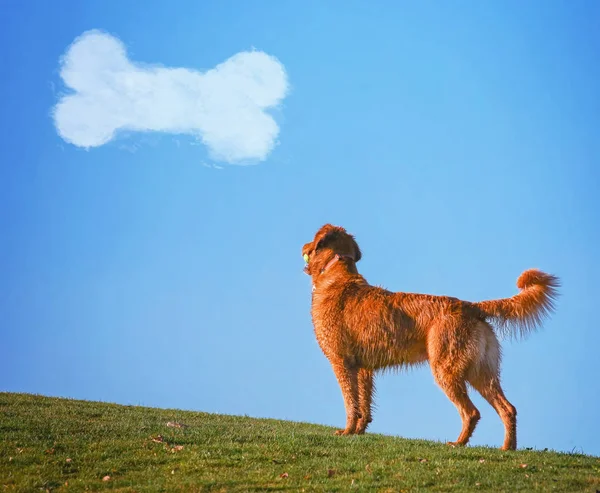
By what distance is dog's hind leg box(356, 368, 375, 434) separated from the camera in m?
13.4

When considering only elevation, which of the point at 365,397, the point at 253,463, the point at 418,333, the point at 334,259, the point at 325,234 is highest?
the point at 325,234

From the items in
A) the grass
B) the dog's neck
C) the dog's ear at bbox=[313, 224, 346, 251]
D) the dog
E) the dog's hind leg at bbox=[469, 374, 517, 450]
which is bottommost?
the grass

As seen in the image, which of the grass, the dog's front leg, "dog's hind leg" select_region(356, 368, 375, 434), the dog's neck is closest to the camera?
the grass

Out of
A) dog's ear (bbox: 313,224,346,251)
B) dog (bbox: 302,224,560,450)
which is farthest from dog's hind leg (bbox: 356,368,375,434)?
dog's ear (bbox: 313,224,346,251)

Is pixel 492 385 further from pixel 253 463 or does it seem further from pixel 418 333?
pixel 253 463

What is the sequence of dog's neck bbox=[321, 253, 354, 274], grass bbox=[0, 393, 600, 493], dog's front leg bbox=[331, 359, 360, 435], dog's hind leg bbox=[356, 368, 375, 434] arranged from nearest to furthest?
grass bbox=[0, 393, 600, 493] < dog's front leg bbox=[331, 359, 360, 435] < dog's hind leg bbox=[356, 368, 375, 434] < dog's neck bbox=[321, 253, 354, 274]

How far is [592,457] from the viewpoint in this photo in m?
12.3

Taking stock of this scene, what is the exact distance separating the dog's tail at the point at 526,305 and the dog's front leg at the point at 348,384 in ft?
8.37

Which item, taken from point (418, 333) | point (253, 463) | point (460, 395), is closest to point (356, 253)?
point (418, 333)

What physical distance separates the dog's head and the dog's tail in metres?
3.05

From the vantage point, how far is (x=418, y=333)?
12.4 metres

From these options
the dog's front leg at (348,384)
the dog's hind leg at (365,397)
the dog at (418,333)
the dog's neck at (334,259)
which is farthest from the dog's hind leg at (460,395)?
the dog's neck at (334,259)

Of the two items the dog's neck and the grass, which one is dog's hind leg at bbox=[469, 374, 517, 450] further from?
the dog's neck

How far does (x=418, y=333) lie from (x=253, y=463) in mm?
3485
